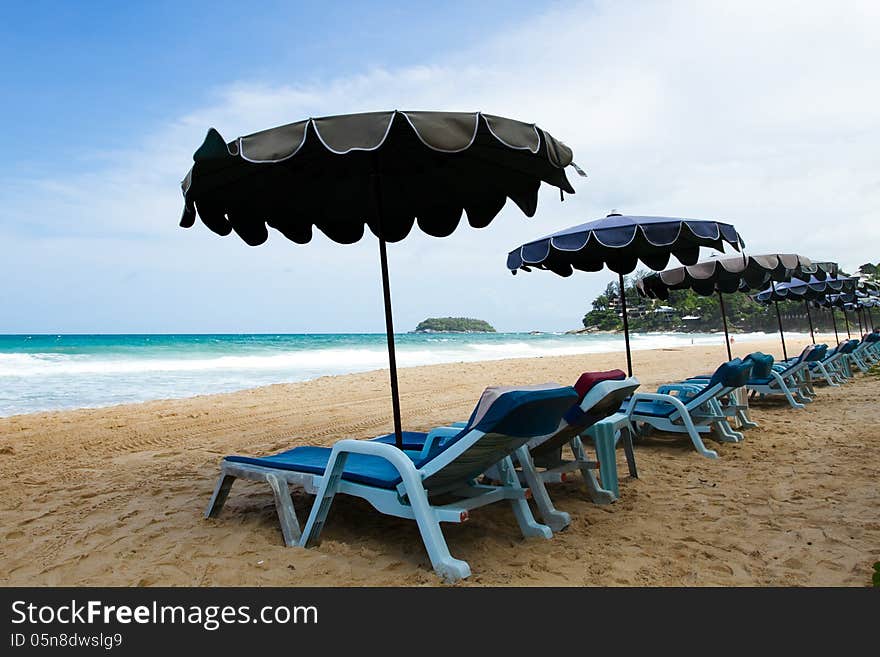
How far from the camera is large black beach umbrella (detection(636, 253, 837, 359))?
6.65 metres

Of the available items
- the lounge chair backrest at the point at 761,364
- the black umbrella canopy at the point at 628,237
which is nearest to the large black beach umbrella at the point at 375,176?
the black umbrella canopy at the point at 628,237

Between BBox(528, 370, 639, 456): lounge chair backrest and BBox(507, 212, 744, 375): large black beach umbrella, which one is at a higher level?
BBox(507, 212, 744, 375): large black beach umbrella

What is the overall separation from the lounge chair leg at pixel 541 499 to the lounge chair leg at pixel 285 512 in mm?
1311

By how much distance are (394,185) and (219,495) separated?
2.58 m

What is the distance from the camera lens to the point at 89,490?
170 inches

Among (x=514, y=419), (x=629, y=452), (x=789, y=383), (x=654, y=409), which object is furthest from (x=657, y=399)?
(x=789, y=383)

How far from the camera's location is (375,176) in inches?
134

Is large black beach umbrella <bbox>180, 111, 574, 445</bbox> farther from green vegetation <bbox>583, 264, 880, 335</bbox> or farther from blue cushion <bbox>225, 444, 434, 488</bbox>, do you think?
green vegetation <bbox>583, 264, 880, 335</bbox>

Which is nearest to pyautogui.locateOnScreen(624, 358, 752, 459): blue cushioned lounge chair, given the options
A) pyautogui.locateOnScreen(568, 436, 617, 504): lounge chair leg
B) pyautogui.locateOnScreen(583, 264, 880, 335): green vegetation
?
pyautogui.locateOnScreen(568, 436, 617, 504): lounge chair leg

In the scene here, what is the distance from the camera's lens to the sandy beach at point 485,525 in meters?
2.55

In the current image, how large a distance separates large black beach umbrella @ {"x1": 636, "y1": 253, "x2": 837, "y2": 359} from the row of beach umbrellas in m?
0.95

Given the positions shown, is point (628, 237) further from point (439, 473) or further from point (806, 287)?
point (806, 287)

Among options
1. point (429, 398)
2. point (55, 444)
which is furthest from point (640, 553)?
point (429, 398)
